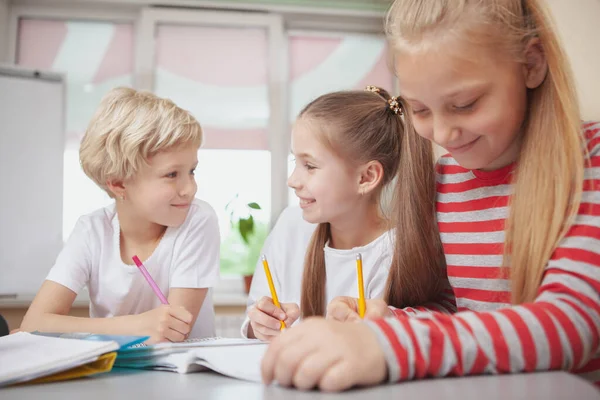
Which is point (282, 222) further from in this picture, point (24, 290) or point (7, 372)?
point (24, 290)

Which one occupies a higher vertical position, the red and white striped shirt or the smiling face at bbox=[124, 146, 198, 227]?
the smiling face at bbox=[124, 146, 198, 227]

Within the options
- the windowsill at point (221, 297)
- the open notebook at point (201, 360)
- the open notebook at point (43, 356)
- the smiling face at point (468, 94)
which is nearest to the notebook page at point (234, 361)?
the open notebook at point (201, 360)

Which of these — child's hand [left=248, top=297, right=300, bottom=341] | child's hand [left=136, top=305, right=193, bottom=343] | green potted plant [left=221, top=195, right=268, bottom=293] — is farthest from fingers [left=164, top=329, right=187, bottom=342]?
green potted plant [left=221, top=195, right=268, bottom=293]

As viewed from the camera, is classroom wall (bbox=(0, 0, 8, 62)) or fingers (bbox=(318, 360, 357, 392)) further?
classroom wall (bbox=(0, 0, 8, 62))

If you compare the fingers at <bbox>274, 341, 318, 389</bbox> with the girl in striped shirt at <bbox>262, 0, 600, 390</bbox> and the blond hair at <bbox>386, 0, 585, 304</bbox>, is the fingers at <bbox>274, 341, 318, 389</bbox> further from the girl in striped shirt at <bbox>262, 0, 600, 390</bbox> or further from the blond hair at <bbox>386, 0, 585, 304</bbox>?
the blond hair at <bbox>386, 0, 585, 304</bbox>

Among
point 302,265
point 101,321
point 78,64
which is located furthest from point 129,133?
point 78,64

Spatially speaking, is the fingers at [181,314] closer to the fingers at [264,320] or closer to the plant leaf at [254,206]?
the fingers at [264,320]

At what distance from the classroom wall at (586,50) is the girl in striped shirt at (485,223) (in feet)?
3.06

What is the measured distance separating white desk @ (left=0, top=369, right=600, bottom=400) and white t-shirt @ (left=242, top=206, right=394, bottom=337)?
27.4 inches

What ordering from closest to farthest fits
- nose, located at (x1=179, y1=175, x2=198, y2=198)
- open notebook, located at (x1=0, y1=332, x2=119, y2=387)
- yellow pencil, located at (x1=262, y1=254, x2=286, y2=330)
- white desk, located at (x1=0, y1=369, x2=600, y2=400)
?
white desk, located at (x1=0, y1=369, x2=600, y2=400), open notebook, located at (x1=0, y1=332, x2=119, y2=387), yellow pencil, located at (x1=262, y1=254, x2=286, y2=330), nose, located at (x1=179, y1=175, x2=198, y2=198)

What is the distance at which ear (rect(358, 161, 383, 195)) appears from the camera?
1469 mm

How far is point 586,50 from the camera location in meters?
1.76

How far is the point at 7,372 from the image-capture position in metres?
0.61

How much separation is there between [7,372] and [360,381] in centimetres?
39
